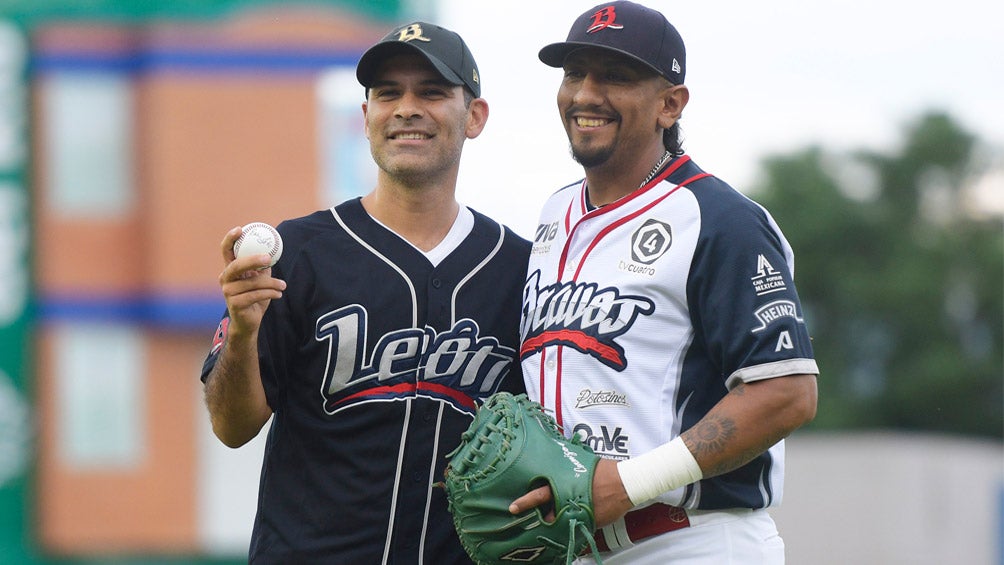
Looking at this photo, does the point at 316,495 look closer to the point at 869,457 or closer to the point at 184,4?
the point at 184,4

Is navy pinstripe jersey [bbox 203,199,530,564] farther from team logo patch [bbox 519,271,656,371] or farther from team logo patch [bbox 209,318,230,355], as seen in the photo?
team logo patch [bbox 519,271,656,371]

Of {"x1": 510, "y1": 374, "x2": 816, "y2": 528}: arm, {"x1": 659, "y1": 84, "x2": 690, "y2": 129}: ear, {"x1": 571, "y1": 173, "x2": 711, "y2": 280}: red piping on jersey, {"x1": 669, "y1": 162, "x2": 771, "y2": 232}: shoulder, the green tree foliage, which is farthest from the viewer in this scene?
the green tree foliage

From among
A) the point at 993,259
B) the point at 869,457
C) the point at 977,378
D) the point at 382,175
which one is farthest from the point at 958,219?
the point at 382,175

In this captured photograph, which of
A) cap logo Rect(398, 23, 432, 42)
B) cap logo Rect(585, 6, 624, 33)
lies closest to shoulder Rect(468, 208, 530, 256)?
cap logo Rect(398, 23, 432, 42)

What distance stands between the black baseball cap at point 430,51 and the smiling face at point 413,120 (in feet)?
0.10

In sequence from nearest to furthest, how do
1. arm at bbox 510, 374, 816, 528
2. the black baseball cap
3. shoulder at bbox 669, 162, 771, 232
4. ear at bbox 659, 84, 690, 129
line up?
arm at bbox 510, 374, 816, 528 → shoulder at bbox 669, 162, 771, 232 → ear at bbox 659, 84, 690, 129 → the black baseball cap

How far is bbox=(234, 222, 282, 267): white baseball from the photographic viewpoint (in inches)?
127

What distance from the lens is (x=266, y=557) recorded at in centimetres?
366

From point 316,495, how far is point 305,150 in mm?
8121

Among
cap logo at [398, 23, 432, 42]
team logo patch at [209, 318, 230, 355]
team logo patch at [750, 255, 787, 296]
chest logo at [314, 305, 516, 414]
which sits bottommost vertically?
chest logo at [314, 305, 516, 414]

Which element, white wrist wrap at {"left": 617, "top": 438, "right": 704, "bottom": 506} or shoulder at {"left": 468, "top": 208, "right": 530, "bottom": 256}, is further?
shoulder at {"left": 468, "top": 208, "right": 530, "bottom": 256}

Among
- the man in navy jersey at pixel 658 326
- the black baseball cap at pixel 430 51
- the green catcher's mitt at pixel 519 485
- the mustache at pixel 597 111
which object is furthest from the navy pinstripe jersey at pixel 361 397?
the mustache at pixel 597 111

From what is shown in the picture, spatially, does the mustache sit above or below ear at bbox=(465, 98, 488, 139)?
below

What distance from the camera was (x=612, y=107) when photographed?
352cm
